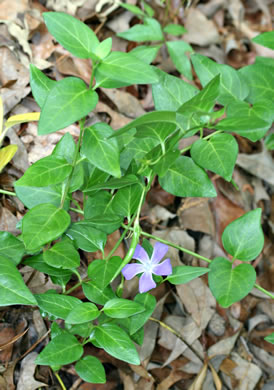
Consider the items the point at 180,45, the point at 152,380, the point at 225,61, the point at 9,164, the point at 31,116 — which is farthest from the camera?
the point at 225,61

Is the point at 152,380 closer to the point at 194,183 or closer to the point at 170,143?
the point at 194,183

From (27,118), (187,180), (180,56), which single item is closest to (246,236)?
(187,180)

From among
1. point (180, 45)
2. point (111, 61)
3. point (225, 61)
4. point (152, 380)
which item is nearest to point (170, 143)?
point (111, 61)

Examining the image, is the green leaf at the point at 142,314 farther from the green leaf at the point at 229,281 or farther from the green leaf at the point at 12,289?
the green leaf at the point at 12,289

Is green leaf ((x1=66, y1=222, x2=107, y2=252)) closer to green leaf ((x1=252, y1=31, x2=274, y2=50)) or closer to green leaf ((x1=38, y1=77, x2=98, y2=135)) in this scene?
green leaf ((x1=38, y1=77, x2=98, y2=135))

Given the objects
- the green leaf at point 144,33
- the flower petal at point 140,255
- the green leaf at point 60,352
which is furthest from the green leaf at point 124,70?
the green leaf at point 144,33

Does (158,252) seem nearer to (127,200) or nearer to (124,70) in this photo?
(127,200)

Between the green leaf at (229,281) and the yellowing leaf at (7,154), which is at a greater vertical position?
the yellowing leaf at (7,154)
